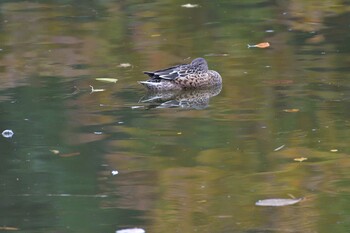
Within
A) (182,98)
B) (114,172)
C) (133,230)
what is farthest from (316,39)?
(133,230)

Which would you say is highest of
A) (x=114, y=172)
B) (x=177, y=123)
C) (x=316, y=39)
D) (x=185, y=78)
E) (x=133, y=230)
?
(x=133, y=230)

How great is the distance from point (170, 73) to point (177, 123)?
5.73 ft

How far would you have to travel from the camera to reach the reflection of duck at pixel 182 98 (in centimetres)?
997

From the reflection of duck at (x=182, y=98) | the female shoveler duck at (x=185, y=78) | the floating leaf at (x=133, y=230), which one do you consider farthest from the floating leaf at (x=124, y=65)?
the floating leaf at (x=133, y=230)

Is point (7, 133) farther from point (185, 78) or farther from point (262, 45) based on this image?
point (262, 45)

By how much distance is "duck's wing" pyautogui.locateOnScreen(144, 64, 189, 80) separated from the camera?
10664 millimetres

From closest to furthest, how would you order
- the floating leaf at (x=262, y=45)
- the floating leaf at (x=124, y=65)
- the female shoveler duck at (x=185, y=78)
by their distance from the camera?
the female shoveler duck at (x=185, y=78), the floating leaf at (x=124, y=65), the floating leaf at (x=262, y=45)

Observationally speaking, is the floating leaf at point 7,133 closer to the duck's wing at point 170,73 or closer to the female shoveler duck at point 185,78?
the female shoveler duck at point 185,78

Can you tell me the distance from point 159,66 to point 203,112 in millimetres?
2215

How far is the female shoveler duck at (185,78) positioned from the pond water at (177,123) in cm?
18

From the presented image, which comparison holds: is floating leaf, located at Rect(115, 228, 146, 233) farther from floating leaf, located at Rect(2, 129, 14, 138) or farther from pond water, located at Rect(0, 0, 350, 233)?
floating leaf, located at Rect(2, 129, 14, 138)

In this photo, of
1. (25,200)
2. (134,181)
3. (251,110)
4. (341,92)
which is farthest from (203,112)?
(25,200)

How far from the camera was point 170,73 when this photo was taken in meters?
10.8

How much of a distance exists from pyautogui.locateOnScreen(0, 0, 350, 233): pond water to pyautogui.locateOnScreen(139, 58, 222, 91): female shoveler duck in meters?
0.18
